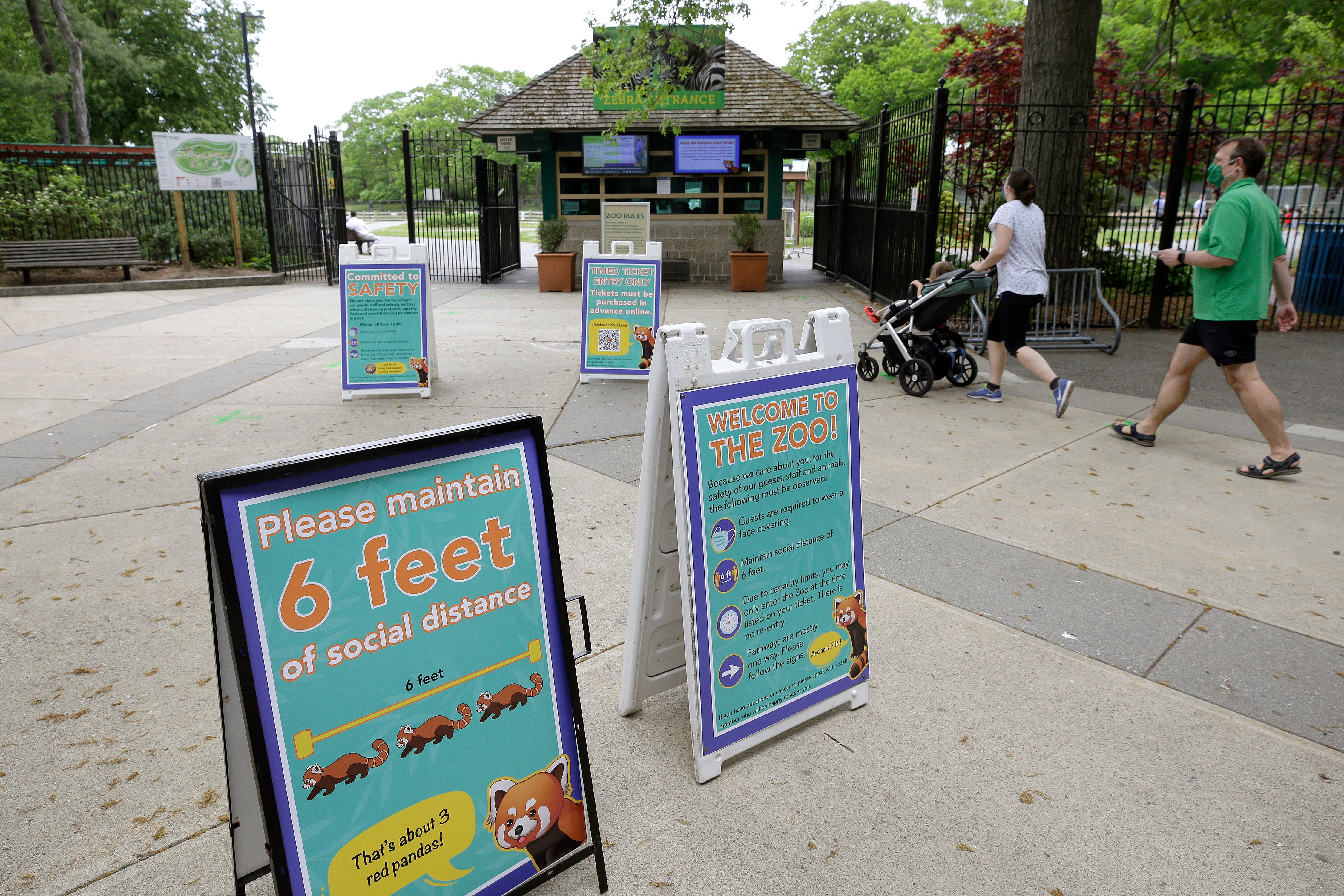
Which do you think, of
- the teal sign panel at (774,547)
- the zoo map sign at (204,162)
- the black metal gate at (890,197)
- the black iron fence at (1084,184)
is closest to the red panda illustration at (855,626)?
the teal sign panel at (774,547)

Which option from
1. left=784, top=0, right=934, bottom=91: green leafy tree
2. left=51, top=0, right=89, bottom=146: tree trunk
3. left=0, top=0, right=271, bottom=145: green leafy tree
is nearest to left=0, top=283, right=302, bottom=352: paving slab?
left=51, top=0, right=89, bottom=146: tree trunk

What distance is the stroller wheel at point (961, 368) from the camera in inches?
308

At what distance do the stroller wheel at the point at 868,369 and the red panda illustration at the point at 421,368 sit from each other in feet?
Answer: 13.3

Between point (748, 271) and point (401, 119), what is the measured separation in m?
71.5

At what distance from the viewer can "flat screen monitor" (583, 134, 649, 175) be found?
16.7m

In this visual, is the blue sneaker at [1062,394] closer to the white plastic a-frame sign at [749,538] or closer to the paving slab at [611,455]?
the paving slab at [611,455]

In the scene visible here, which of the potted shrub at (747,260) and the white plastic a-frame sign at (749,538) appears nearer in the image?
the white plastic a-frame sign at (749,538)

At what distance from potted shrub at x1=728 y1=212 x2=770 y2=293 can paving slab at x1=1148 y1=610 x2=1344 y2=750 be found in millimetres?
12909

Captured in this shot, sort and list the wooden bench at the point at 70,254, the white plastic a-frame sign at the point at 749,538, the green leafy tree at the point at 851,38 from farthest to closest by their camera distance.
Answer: the green leafy tree at the point at 851,38, the wooden bench at the point at 70,254, the white plastic a-frame sign at the point at 749,538

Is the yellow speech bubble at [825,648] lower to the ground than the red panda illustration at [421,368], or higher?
lower

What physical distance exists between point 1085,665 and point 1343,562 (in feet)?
6.55

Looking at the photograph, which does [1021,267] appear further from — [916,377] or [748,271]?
[748,271]

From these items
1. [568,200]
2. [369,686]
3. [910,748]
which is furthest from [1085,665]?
[568,200]

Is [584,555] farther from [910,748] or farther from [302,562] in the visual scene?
[302,562]
